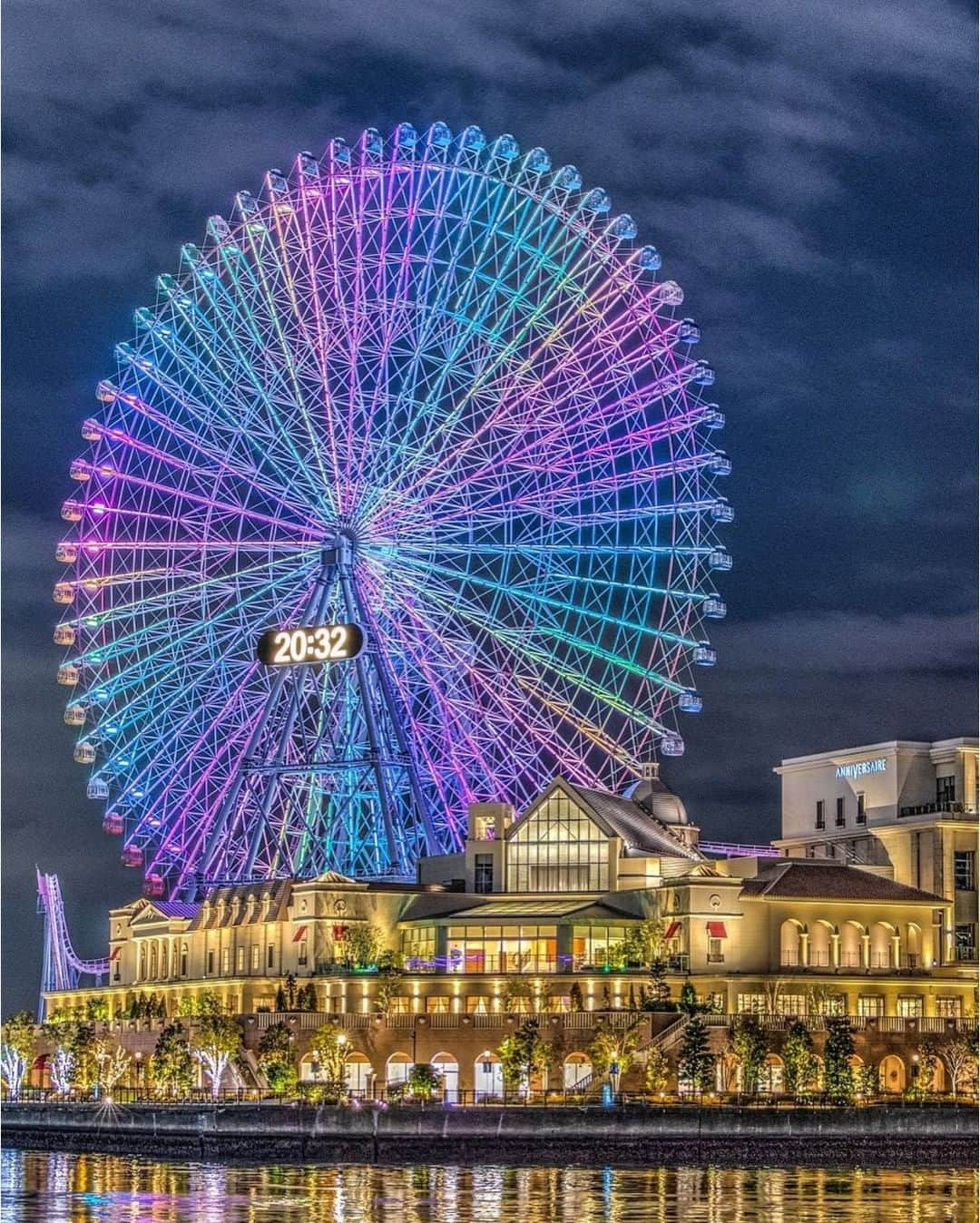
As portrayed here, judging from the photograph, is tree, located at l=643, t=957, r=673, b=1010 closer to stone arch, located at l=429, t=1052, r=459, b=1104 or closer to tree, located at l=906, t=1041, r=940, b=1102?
stone arch, located at l=429, t=1052, r=459, b=1104

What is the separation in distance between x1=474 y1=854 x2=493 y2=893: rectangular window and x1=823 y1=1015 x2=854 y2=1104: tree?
25221 mm

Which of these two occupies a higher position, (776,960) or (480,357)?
(480,357)

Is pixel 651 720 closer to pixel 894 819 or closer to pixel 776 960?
pixel 776 960

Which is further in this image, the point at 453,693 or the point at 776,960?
the point at 776,960

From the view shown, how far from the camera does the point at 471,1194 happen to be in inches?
3784

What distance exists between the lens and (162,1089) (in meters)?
135

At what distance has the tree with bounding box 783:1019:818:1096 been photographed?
4914 inches

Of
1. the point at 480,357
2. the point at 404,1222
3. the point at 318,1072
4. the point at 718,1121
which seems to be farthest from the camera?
the point at 318,1072

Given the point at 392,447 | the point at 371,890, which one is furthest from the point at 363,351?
the point at 371,890

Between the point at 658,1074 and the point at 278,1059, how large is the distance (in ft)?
59.9

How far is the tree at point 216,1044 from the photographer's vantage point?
133375mm

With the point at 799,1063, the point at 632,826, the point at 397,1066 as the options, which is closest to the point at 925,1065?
the point at 799,1063

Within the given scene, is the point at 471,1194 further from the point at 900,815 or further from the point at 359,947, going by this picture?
the point at 900,815

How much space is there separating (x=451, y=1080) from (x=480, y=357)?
114 feet
